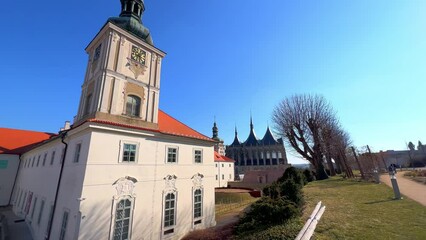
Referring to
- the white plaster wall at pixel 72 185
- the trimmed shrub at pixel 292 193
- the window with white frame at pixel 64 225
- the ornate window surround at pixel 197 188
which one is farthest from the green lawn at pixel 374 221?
the window with white frame at pixel 64 225

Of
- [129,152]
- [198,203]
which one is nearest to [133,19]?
[129,152]

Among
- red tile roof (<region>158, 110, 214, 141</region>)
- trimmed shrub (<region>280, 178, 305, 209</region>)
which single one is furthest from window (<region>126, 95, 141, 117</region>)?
trimmed shrub (<region>280, 178, 305, 209</region>)

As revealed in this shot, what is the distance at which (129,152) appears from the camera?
1251 cm

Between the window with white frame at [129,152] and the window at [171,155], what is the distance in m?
2.68

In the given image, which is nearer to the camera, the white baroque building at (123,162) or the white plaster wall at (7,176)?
the white baroque building at (123,162)

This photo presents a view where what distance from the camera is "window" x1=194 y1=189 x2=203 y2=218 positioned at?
1584 centimetres

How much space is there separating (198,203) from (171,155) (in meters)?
→ 4.80

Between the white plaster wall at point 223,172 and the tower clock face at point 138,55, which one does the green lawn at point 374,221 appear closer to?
the tower clock face at point 138,55

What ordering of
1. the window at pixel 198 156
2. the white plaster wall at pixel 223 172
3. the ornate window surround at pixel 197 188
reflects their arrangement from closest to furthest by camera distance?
1. the ornate window surround at pixel 197 188
2. the window at pixel 198 156
3. the white plaster wall at pixel 223 172

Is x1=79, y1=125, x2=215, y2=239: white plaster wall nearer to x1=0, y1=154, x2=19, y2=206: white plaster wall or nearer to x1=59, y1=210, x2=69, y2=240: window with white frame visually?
x1=59, y1=210, x2=69, y2=240: window with white frame

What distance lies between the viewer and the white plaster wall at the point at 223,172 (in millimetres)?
55331

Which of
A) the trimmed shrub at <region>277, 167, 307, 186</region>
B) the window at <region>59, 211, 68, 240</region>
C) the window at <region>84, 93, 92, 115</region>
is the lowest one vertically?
the window at <region>59, 211, 68, 240</region>

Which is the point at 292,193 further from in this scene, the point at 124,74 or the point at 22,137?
the point at 22,137

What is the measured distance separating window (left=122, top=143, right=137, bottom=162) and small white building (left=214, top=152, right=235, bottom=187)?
141 ft
